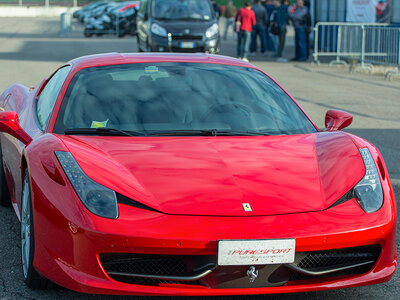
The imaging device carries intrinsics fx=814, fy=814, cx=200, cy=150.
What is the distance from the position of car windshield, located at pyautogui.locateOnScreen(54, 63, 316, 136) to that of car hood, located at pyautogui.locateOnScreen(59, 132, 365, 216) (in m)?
0.24

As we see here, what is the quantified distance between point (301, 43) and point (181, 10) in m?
4.17

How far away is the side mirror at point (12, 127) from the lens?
493 centimetres

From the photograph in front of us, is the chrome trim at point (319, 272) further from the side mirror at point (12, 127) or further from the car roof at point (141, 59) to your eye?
the car roof at point (141, 59)

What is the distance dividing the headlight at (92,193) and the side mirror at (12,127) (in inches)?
37.6

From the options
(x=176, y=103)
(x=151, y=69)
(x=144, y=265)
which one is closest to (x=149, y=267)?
(x=144, y=265)

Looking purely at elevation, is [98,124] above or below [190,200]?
above

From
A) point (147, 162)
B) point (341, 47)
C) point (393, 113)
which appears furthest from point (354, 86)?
point (147, 162)

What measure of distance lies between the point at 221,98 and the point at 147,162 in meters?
1.18

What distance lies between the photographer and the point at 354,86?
677 inches

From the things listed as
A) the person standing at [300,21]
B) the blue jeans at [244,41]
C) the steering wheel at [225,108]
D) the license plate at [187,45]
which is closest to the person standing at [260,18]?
the blue jeans at [244,41]

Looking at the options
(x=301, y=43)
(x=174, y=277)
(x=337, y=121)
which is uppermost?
(x=337, y=121)

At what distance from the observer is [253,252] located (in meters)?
3.69

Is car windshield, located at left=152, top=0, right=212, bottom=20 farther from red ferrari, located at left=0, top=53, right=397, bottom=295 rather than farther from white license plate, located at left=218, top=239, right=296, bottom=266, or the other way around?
white license plate, located at left=218, top=239, right=296, bottom=266

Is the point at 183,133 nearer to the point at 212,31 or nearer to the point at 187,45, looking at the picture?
the point at 187,45
